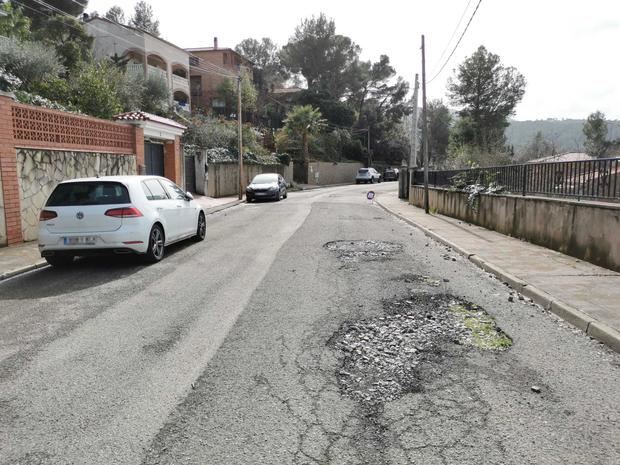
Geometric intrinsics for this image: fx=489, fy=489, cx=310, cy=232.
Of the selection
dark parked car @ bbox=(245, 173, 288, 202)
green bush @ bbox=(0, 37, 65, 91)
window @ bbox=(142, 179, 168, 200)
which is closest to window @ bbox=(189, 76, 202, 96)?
dark parked car @ bbox=(245, 173, 288, 202)

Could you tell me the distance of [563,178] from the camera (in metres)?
9.94

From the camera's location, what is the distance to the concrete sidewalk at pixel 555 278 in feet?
17.5

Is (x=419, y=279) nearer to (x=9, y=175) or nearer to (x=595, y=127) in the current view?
(x=9, y=175)

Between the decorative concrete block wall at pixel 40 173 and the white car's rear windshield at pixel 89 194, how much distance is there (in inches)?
120

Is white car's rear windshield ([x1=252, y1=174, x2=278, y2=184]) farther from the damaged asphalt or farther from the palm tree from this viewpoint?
the damaged asphalt

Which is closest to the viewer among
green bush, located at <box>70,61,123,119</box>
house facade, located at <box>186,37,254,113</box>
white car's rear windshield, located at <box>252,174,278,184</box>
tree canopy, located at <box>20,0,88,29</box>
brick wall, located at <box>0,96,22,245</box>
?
brick wall, located at <box>0,96,22,245</box>

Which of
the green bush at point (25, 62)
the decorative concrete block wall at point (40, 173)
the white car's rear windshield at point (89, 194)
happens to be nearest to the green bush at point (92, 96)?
the green bush at point (25, 62)

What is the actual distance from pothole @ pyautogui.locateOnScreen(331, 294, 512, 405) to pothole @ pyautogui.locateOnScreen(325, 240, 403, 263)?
3002mm

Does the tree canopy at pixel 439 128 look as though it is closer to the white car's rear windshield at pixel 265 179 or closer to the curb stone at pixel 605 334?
the white car's rear windshield at pixel 265 179

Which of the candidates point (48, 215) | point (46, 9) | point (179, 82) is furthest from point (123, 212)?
point (179, 82)

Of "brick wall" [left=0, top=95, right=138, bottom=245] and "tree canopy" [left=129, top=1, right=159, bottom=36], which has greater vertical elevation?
"tree canopy" [left=129, top=1, right=159, bottom=36]

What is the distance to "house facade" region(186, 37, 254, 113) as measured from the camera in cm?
5256

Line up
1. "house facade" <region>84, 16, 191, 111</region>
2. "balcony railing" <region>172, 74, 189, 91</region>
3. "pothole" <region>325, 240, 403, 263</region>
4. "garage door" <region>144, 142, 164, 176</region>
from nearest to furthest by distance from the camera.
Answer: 1. "pothole" <region>325, 240, 403, 263</region>
2. "garage door" <region>144, 142, 164, 176</region>
3. "house facade" <region>84, 16, 191, 111</region>
4. "balcony railing" <region>172, 74, 189, 91</region>

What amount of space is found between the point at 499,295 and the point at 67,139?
36.8 feet
